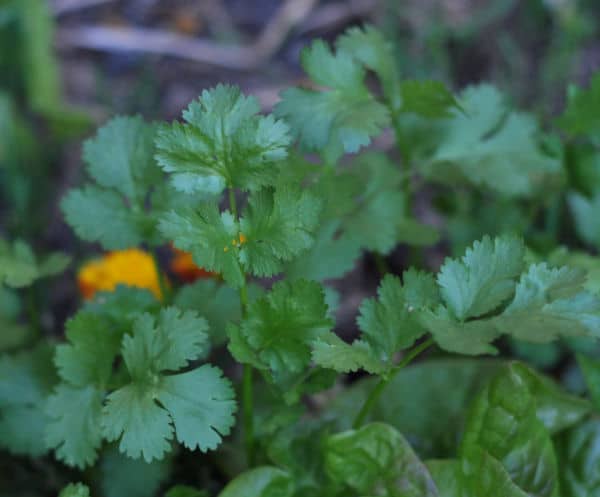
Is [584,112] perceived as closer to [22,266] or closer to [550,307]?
[550,307]

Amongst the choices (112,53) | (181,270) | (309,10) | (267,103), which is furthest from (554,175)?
(112,53)

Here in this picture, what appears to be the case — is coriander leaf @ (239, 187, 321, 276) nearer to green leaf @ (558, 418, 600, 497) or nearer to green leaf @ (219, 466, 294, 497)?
green leaf @ (219, 466, 294, 497)

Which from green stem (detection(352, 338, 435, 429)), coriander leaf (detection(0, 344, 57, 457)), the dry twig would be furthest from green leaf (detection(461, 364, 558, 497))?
the dry twig

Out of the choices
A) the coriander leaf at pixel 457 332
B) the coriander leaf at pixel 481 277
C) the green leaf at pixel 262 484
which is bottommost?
the green leaf at pixel 262 484

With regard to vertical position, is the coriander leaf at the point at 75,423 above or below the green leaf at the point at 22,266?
below

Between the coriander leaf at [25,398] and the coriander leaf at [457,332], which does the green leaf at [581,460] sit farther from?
the coriander leaf at [25,398]

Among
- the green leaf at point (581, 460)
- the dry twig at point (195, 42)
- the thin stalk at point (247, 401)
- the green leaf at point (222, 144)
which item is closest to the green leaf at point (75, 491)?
the thin stalk at point (247, 401)
